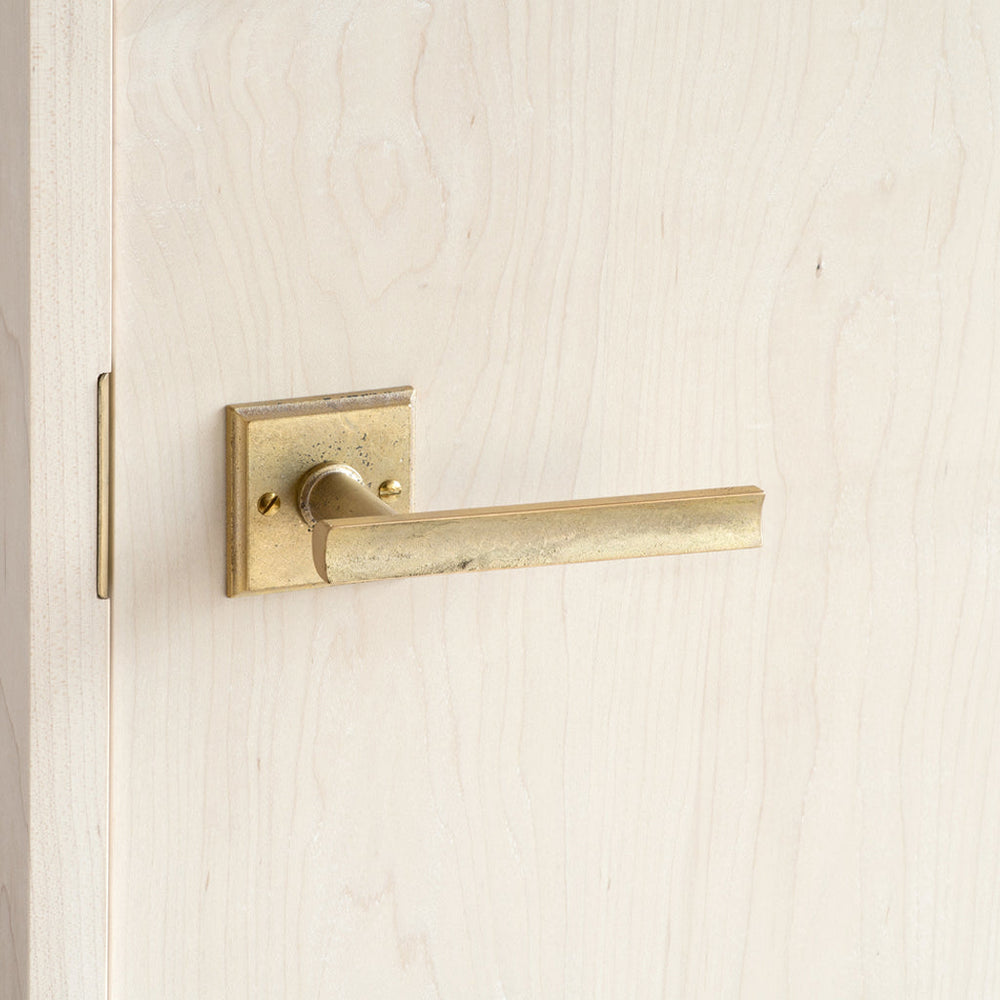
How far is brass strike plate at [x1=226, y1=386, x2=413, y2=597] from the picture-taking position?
1.45 ft

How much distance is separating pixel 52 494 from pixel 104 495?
16mm

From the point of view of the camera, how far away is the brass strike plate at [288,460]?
44cm

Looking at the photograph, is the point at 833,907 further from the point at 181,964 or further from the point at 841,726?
the point at 181,964

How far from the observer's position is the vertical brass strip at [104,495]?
0.42 m

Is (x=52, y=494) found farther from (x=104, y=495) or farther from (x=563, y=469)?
(x=563, y=469)

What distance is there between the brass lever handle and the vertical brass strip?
6 cm

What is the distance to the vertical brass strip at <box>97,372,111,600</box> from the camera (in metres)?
0.42

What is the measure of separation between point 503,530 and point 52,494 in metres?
0.13

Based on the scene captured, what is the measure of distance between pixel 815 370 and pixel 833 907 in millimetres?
215

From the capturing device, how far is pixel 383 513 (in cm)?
44

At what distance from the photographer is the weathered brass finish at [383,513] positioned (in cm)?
43

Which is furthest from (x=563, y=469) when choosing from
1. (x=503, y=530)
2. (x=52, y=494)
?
(x=52, y=494)
